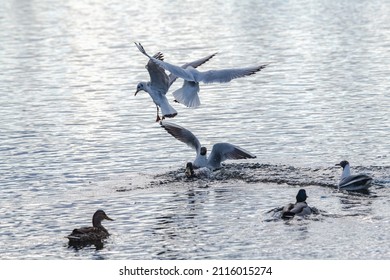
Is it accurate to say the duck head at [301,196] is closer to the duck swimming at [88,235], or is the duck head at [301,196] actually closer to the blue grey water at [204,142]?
the blue grey water at [204,142]

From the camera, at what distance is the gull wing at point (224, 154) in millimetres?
22266

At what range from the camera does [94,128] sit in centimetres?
2744

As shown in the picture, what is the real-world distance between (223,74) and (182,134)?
155 cm

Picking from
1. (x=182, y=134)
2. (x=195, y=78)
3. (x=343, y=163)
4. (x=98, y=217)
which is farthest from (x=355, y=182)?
(x=98, y=217)

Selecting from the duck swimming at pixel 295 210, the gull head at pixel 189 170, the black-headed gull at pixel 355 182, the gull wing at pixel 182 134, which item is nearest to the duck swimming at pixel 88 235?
the duck swimming at pixel 295 210

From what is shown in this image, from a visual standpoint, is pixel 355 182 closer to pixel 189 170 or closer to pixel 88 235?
pixel 189 170

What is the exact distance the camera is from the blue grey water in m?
17.6

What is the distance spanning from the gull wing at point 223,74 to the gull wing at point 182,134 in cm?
132

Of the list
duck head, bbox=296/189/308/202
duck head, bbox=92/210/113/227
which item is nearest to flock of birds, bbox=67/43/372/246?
duck head, bbox=296/189/308/202

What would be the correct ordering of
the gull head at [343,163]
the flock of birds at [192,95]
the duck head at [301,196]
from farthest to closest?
the flock of birds at [192,95] → the gull head at [343,163] → the duck head at [301,196]

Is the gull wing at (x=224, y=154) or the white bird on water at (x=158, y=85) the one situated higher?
the white bird on water at (x=158, y=85)

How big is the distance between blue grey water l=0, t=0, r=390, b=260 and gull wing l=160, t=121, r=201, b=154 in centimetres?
61

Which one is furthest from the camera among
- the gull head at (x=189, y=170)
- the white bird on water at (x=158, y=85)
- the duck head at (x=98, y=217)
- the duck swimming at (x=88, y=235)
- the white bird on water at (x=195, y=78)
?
the white bird on water at (x=158, y=85)

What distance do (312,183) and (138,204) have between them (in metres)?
3.27
